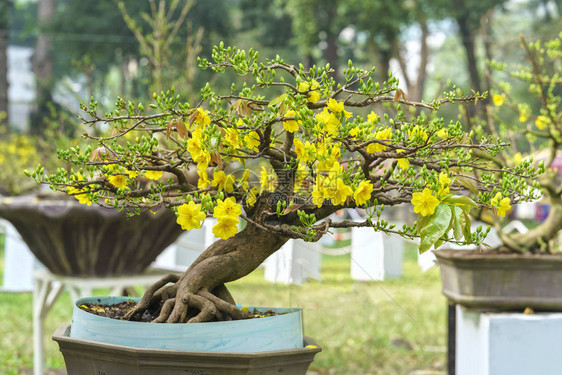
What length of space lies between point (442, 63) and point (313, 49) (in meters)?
16.2

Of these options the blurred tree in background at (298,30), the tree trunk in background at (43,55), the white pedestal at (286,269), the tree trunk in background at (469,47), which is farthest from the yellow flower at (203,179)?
the tree trunk in background at (43,55)

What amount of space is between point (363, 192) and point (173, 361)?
15.7 inches

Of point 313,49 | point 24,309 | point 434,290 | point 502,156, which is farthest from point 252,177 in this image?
point 313,49

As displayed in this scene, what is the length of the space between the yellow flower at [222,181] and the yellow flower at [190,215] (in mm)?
96

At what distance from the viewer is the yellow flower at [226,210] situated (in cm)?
107

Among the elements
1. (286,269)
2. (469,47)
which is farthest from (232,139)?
(469,47)

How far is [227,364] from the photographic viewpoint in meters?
1.07

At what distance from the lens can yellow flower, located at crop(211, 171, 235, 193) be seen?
116cm

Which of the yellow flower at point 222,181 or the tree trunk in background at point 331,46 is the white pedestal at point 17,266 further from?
the tree trunk in background at point 331,46

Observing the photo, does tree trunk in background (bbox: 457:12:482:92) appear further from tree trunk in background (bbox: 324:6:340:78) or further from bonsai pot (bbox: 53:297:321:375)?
bonsai pot (bbox: 53:297:321:375)

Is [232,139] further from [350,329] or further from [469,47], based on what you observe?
[469,47]

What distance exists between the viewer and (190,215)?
1.09 metres

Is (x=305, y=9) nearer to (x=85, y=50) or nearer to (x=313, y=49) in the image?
(x=313, y=49)

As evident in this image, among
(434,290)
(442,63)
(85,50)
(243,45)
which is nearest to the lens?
(243,45)
